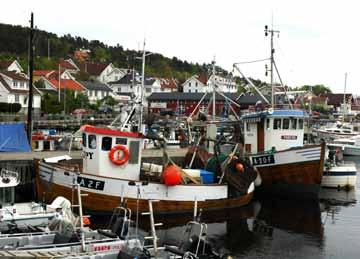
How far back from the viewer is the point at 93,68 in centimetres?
11656

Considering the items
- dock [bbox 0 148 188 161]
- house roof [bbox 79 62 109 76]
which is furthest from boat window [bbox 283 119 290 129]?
house roof [bbox 79 62 109 76]

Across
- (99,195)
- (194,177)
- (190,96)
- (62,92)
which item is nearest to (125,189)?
(99,195)

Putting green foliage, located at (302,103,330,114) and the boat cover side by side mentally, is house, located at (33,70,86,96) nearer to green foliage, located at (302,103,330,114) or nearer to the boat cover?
the boat cover

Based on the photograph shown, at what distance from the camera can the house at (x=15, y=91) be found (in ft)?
213

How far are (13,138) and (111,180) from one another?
1033 cm

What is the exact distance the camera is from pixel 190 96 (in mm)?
86750

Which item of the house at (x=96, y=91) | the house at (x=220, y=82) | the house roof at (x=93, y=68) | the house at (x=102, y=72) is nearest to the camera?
the house at (x=220, y=82)

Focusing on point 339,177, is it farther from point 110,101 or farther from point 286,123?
point 110,101

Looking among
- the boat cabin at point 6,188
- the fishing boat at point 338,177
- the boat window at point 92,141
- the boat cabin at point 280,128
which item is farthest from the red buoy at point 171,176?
the fishing boat at point 338,177

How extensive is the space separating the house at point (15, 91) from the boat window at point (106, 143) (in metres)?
43.4

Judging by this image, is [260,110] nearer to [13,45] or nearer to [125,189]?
[125,189]

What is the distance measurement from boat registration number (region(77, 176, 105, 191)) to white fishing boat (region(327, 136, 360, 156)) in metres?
37.2

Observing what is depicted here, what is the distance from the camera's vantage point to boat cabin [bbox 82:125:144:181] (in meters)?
21.7

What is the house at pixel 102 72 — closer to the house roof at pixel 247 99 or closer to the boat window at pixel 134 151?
the house roof at pixel 247 99
